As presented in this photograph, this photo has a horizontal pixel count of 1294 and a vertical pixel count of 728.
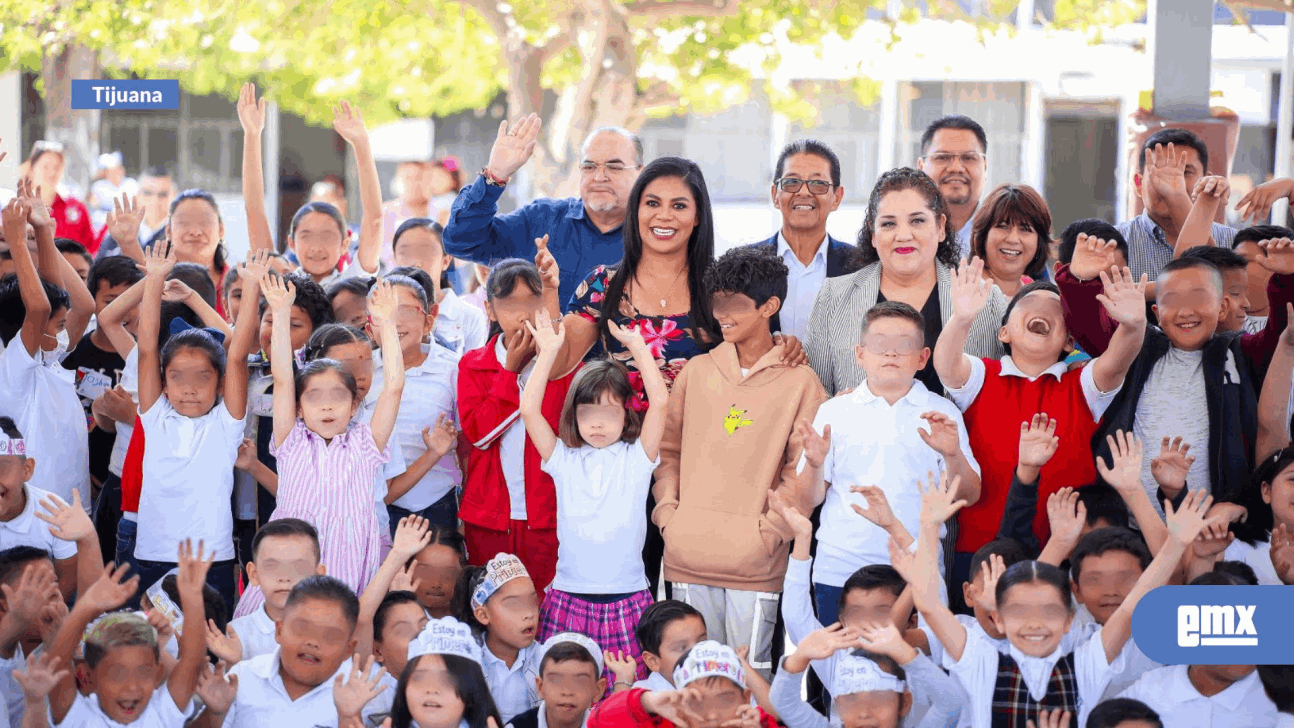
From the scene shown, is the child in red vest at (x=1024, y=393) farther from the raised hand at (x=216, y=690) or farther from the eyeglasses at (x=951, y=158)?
the raised hand at (x=216, y=690)

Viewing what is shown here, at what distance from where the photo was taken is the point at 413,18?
1196cm

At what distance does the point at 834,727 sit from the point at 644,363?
1249 millimetres

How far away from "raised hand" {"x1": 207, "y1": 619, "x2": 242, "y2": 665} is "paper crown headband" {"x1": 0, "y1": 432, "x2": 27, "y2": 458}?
92 centimetres

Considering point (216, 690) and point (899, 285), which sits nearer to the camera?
point (216, 690)

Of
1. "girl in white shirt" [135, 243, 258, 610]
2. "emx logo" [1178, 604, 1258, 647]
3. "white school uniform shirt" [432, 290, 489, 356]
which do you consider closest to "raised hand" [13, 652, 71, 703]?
"girl in white shirt" [135, 243, 258, 610]

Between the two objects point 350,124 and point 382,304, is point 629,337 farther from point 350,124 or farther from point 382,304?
point 350,124

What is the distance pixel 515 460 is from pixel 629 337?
2.22ft

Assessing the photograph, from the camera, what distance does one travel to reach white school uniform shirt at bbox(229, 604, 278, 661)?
14.3 feet

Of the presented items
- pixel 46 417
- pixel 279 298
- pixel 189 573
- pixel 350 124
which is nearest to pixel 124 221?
pixel 350 124

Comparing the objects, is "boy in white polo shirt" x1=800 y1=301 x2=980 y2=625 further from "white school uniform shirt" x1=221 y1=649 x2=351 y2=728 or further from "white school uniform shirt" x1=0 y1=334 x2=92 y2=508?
"white school uniform shirt" x1=0 y1=334 x2=92 y2=508

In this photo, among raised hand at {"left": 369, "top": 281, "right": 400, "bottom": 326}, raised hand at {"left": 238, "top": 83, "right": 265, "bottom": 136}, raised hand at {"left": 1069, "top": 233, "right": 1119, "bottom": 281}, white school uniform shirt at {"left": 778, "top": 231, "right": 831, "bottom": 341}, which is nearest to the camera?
raised hand at {"left": 1069, "top": 233, "right": 1119, "bottom": 281}

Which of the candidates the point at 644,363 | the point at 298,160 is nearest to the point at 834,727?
the point at 644,363

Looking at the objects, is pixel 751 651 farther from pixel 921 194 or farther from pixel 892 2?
pixel 892 2

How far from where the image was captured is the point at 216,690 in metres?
4.12
